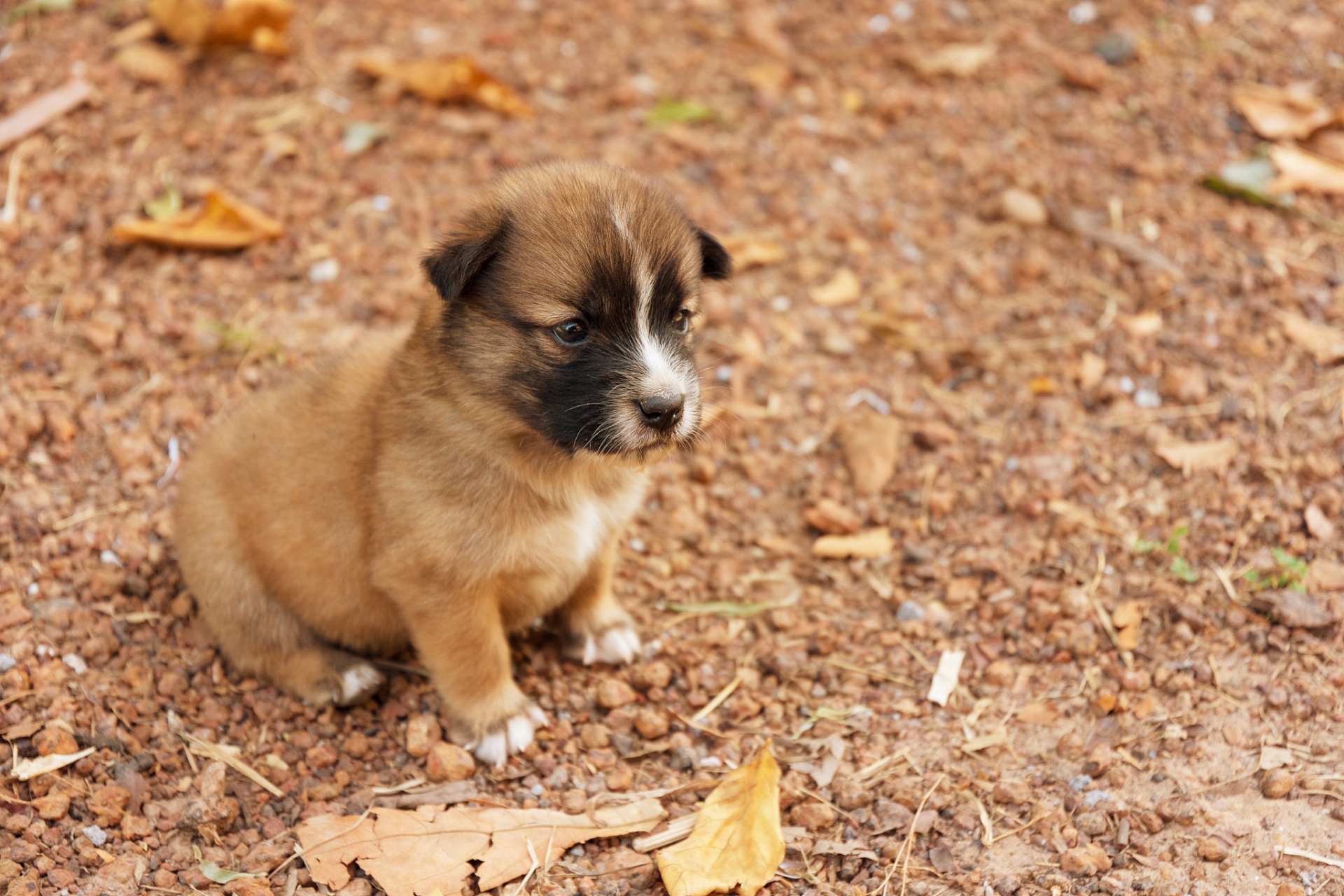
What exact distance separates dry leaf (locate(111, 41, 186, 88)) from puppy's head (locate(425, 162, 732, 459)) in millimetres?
4148

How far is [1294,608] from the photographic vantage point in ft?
15.0

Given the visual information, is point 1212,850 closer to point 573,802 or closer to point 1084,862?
point 1084,862

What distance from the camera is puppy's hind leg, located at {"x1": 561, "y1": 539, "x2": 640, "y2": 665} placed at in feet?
15.6

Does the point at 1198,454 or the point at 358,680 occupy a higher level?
the point at 358,680

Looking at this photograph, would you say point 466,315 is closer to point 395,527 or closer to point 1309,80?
point 395,527

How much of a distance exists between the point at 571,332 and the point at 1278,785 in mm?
2972

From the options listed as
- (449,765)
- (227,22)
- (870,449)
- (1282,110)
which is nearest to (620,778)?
(449,765)

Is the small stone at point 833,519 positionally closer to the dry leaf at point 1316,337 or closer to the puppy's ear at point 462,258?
the puppy's ear at point 462,258

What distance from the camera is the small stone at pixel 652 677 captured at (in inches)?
185

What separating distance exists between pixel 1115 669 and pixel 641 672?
1.98 meters

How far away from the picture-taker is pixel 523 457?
3941 mm

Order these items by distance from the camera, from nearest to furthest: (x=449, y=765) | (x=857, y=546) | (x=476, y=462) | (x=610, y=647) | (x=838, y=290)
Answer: (x=476, y=462) < (x=449, y=765) < (x=610, y=647) < (x=857, y=546) < (x=838, y=290)

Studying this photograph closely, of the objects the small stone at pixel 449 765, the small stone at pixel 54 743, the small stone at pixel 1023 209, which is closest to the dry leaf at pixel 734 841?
the small stone at pixel 449 765

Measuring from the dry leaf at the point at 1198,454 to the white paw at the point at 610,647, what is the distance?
283 cm
